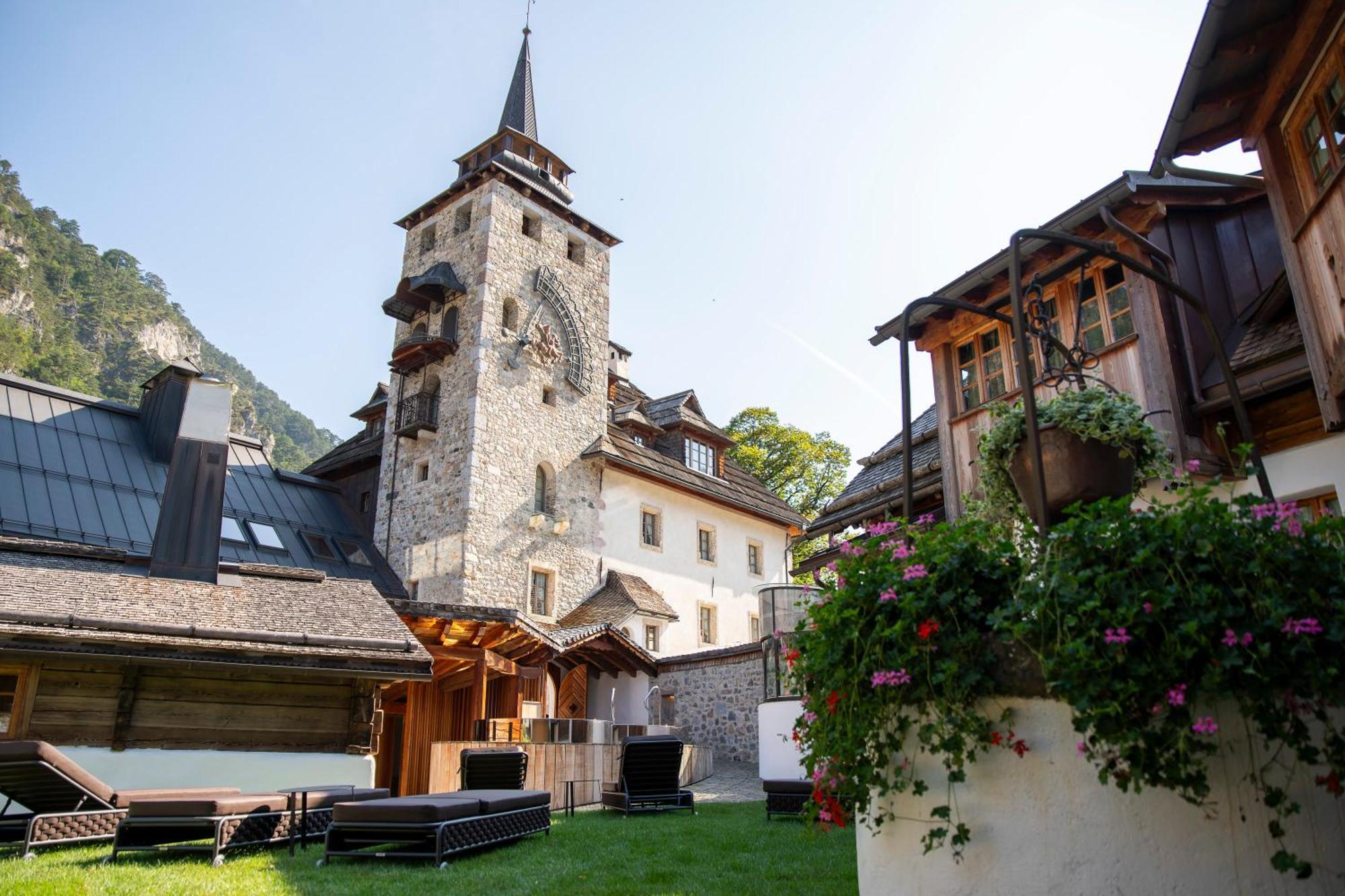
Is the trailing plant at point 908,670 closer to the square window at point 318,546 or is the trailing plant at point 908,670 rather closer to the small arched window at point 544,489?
the square window at point 318,546

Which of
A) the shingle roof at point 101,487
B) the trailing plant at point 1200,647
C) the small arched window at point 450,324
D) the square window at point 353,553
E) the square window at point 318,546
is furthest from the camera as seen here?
the small arched window at point 450,324

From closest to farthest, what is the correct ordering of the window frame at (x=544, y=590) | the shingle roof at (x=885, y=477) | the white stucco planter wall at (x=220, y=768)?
the white stucco planter wall at (x=220, y=768) < the shingle roof at (x=885, y=477) < the window frame at (x=544, y=590)

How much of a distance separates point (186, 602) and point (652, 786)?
559 cm

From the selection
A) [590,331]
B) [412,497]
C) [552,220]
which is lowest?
[412,497]

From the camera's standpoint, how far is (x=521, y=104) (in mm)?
29953

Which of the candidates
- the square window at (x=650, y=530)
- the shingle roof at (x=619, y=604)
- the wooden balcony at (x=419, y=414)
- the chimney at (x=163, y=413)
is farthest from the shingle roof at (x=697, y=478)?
the chimney at (x=163, y=413)

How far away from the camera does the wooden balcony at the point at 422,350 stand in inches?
886

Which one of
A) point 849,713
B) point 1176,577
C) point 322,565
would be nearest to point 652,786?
point 849,713

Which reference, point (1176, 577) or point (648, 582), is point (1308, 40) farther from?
point (648, 582)

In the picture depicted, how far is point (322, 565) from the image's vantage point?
20.2 metres

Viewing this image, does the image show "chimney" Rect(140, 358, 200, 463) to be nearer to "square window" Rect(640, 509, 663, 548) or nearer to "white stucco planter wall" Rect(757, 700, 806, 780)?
"square window" Rect(640, 509, 663, 548)

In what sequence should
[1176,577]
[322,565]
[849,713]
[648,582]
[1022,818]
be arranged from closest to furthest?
[1176,577] < [1022,818] < [849,713] < [322,565] < [648,582]

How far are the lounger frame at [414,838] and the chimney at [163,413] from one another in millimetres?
14208

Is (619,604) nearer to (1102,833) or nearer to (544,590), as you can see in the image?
(544,590)
